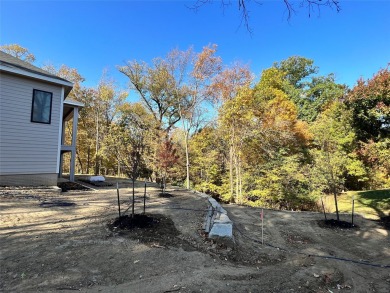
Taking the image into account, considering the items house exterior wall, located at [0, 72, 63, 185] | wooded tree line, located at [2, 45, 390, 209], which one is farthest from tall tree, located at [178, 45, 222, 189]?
house exterior wall, located at [0, 72, 63, 185]

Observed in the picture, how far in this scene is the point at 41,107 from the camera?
30.0 ft

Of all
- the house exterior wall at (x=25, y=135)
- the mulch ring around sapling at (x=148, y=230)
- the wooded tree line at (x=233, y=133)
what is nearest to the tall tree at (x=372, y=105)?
the wooded tree line at (x=233, y=133)

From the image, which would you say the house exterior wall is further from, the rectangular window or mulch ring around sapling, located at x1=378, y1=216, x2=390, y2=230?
mulch ring around sapling, located at x1=378, y1=216, x2=390, y2=230

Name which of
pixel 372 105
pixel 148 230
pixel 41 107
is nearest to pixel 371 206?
pixel 372 105

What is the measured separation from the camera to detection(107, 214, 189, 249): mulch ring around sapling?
4266 millimetres

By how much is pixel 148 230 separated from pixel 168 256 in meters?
1.12

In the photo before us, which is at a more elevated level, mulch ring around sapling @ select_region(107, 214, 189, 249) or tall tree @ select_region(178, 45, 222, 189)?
tall tree @ select_region(178, 45, 222, 189)

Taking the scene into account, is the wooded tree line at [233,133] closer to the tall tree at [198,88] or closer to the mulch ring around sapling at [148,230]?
the tall tree at [198,88]

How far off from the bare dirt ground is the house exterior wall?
2.62 meters

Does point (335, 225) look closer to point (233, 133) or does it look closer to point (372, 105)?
point (372, 105)

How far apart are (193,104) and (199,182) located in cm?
646

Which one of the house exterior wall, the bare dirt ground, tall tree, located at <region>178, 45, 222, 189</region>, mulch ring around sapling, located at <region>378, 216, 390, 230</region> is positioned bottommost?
mulch ring around sapling, located at <region>378, 216, 390, 230</region>

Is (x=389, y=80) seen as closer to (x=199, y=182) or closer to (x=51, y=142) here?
(x=51, y=142)

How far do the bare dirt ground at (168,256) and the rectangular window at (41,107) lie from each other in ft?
12.4
